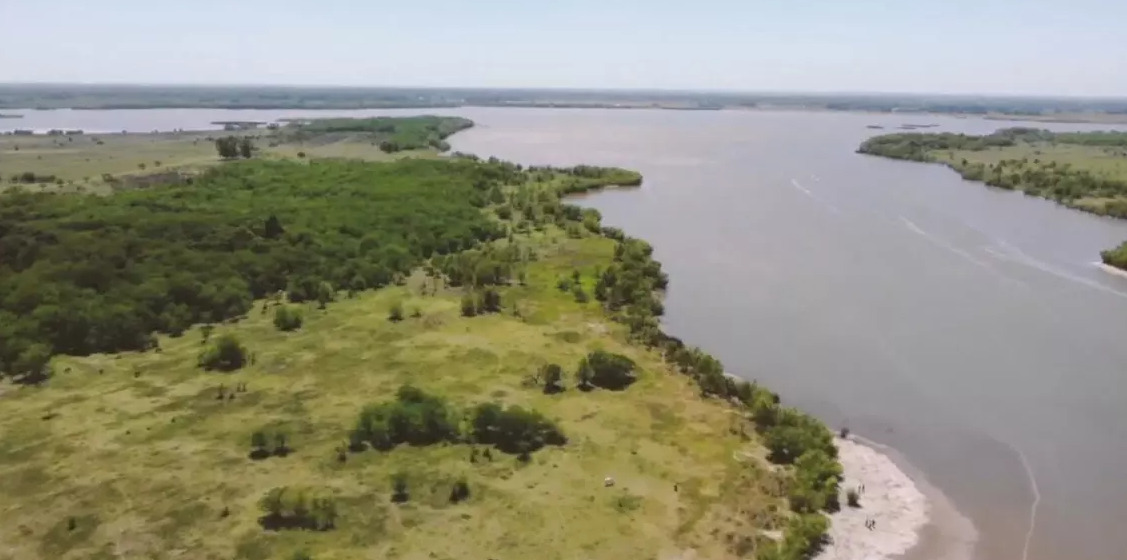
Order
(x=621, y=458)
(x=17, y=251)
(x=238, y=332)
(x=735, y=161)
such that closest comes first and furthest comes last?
(x=621, y=458) < (x=238, y=332) < (x=17, y=251) < (x=735, y=161)

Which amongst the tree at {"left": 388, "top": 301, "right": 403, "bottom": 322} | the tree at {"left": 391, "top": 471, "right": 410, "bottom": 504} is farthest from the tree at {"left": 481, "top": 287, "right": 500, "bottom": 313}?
the tree at {"left": 391, "top": 471, "right": 410, "bottom": 504}

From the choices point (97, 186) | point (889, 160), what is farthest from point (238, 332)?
point (889, 160)

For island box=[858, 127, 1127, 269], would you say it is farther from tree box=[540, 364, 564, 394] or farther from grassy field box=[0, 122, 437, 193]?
grassy field box=[0, 122, 437, 193]

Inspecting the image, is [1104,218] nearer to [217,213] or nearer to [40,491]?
[217,213]

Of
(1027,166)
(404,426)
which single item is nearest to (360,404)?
(404,426)

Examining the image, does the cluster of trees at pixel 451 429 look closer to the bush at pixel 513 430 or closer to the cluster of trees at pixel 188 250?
the bush at pixel 513 430

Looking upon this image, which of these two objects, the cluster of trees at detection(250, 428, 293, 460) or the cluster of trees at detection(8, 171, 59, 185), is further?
the cluster of trees at detection(8, 171, 59, 185)
